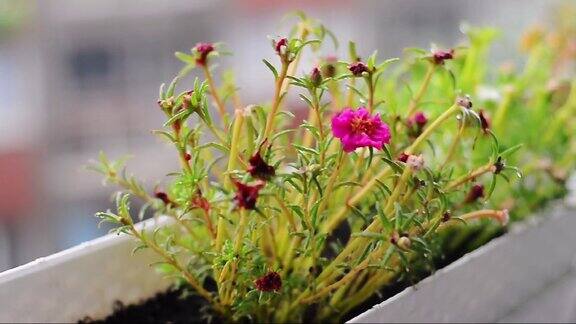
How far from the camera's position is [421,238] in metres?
0.53

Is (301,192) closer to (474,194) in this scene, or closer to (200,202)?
(200,202)

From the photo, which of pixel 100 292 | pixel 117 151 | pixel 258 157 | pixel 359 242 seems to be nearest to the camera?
pixel 258 157

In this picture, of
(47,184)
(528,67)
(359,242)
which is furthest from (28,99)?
(359,242)

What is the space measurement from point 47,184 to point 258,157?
2603mm

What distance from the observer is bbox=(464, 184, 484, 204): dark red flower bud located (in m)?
0.64

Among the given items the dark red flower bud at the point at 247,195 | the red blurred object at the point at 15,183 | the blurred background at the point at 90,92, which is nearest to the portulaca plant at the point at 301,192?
the dark red flower bud at the point at 247,195

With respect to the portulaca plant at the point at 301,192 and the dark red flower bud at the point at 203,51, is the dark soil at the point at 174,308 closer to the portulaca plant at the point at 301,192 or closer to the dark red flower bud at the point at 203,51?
the portulaca plant at the point at 301,192

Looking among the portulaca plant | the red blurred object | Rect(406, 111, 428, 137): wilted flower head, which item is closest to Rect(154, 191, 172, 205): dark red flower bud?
the portulaca plant

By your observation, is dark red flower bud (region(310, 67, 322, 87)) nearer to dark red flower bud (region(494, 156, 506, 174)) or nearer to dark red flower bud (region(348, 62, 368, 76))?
dark red flower bud (region(348, 62, 368, 76))

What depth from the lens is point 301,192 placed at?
516 millimetres

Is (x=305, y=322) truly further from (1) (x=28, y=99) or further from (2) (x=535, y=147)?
Answer: (1) (x=28, y=99)

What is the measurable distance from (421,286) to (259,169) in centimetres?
22

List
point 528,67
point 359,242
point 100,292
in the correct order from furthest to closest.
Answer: point 528,67 → point 100,292 → point 359,242

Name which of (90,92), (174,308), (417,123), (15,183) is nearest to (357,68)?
(417,123)
